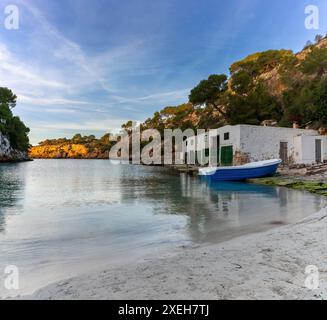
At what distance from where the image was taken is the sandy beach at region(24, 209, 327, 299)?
264 cm

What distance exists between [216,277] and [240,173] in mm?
15770

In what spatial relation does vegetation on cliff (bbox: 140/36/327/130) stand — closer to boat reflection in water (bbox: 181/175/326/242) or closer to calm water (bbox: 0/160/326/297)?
boat reflection in water (bbox: 181/175/326/242)

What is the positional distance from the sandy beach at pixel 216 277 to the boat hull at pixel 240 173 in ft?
44.9

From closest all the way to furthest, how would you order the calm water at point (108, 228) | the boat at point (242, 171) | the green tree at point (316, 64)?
the calm water at point (108, 228) → the boat at point (242, 171) → the green tree at point (316, 64)

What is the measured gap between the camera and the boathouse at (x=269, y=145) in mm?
21078

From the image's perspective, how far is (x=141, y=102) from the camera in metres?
44.6

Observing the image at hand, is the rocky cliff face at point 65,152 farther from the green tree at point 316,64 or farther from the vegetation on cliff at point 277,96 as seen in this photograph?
the green tree at point 316,64

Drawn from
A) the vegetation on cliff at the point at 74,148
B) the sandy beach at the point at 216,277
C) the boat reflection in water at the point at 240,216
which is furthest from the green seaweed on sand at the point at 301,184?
the vegetation on cliff at the point at 74,148

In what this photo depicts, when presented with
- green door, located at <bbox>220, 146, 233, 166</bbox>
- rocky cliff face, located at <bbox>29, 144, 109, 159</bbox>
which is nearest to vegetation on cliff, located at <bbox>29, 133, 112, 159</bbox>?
rocky cliff face, located at <bbox>29, 144, 109, 159</bbox>

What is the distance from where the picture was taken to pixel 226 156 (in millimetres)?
22734

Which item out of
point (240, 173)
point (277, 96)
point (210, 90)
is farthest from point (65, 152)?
point (240, 173)

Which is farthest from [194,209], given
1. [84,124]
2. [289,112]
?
[84,124]

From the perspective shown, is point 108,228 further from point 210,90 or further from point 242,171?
point 210,90

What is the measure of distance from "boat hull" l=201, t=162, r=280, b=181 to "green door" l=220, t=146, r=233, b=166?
3837 millimetres
